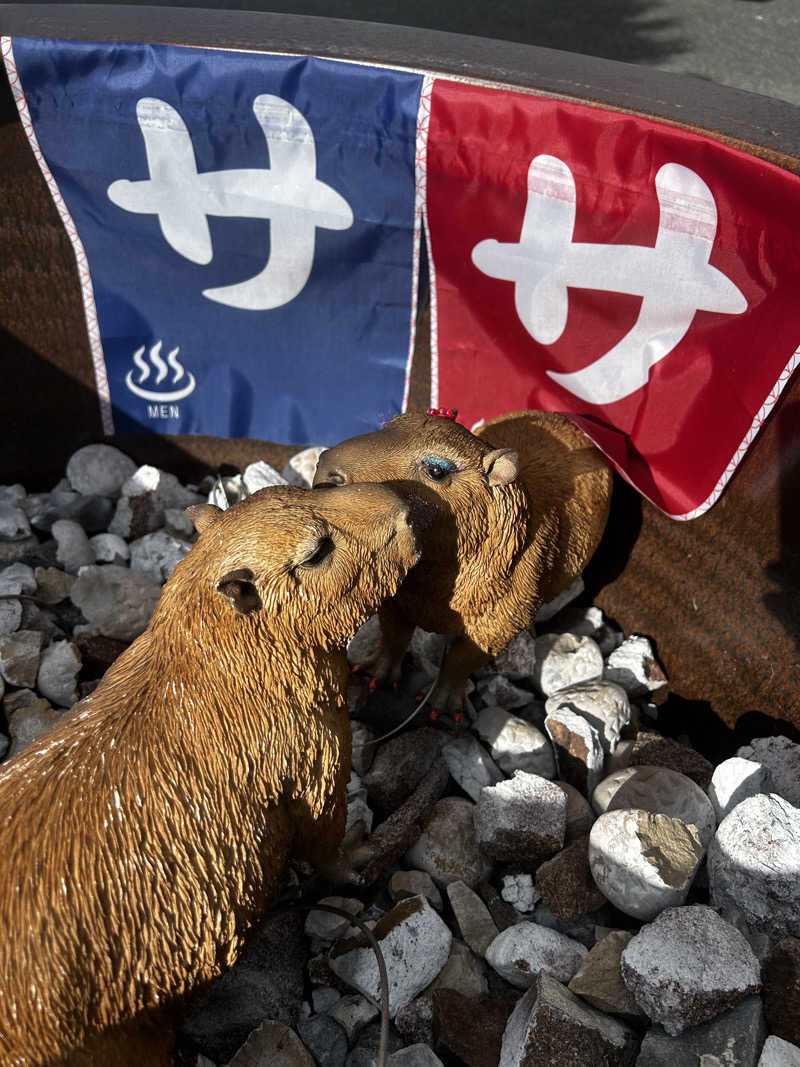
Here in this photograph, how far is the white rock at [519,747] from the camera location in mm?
2934

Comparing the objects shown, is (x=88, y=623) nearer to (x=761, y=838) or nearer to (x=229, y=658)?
(x=229, y=658)

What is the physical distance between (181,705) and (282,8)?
5.96 m

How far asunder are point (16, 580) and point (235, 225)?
1439mm

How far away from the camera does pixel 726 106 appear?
108 inches

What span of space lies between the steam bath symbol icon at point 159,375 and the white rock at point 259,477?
38 cm

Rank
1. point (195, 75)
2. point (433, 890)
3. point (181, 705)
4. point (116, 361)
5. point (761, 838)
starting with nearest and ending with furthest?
point (181, 705) < point (761, 838) < point (433, 890) < point (195, 75) < point (116, 361)

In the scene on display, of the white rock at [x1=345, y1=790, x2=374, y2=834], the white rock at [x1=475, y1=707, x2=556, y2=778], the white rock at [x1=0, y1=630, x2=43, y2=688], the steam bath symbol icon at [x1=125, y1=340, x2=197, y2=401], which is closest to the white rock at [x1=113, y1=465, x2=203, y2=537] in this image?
the steam bath symbol icon at [x1=125, y1=340, x2=197, y2=401]

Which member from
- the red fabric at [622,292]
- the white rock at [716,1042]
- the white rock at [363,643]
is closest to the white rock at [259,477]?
the white rock at [363,643]

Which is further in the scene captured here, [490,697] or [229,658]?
[490,697]

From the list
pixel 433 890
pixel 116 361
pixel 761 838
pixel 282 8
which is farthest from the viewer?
pixel 282 8

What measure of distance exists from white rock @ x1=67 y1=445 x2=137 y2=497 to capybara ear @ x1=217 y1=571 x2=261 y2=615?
1957 mm

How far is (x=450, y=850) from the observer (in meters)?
2.70

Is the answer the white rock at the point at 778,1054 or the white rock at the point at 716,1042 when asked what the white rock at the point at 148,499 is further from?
the white rock at the point at 778,1054

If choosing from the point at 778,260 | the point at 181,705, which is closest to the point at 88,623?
the point at 181,705
